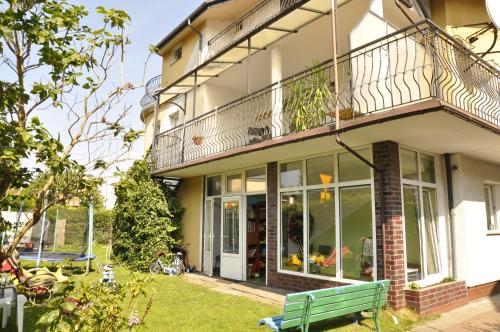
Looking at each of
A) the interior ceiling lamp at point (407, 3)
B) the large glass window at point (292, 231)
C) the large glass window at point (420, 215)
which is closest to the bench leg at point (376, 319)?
the large glass window at point (420, 215)

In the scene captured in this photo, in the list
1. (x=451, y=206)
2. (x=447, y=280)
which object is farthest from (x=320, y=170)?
(x=447, y=280)

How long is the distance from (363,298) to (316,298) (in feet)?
3.20

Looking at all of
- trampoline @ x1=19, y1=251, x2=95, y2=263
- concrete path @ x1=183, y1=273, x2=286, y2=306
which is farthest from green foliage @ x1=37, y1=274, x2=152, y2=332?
trampoline @ x1=19, y1=251, x2=95, y2=263

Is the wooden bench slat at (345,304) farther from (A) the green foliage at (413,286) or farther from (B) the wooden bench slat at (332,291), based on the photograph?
(A) the green foliage at (413,286)

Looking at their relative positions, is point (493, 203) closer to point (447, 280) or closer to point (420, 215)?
point (447, 280)

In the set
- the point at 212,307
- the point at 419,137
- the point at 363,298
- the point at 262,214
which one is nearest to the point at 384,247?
the point at 363,298

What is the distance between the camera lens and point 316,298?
202 inches

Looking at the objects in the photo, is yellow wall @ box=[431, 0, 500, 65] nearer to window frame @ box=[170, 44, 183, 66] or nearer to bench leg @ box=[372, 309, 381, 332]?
bench leg @ box=[372, 309, 381, 332]

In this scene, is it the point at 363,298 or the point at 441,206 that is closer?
the point at 363,298

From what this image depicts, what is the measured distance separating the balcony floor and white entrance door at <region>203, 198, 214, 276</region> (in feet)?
8.98

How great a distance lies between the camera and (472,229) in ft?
26.6

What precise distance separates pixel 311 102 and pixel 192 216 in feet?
21.7

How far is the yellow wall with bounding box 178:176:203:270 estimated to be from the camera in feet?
40.3

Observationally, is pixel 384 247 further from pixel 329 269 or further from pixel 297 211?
pixel 297 211
